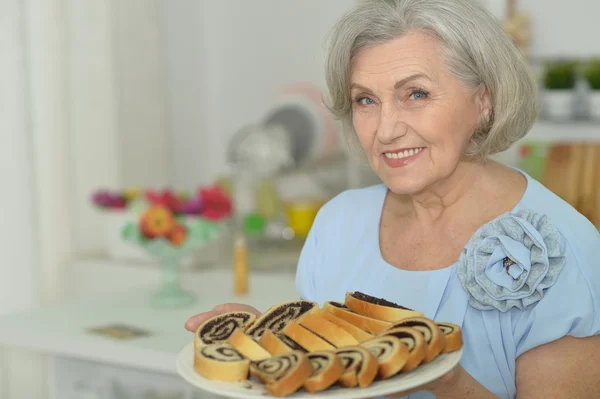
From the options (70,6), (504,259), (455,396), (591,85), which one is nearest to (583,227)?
(504,259)

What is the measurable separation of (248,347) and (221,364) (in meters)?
0.07

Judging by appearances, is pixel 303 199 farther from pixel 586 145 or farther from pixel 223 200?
pixel 586 145

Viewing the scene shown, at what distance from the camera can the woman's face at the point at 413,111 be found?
4.05 feet

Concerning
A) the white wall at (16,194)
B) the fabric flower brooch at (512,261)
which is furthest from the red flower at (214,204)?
the fabric flower brooch at (512,261)

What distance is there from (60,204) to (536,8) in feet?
5.49

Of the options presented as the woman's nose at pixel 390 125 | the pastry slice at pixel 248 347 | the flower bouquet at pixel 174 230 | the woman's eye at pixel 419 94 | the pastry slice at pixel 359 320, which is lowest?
the flower bouquet at pixel 174 230

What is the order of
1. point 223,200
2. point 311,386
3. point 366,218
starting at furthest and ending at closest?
point 223,200 → point 366,218 → point 311,386

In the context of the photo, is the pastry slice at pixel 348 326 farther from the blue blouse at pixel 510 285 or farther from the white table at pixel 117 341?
the white table at pixel 117 341

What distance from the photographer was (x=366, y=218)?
1468mm

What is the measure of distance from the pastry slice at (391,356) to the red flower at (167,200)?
137cm

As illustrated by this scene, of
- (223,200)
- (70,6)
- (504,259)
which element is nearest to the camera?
(504,259)

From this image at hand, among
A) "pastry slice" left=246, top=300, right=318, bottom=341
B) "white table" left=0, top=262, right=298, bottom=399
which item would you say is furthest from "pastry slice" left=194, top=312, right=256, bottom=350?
"white table" left=0, top=262, right=298, bottom=399

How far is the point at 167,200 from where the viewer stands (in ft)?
7.59

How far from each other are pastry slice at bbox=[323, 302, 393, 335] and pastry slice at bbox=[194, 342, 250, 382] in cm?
16
